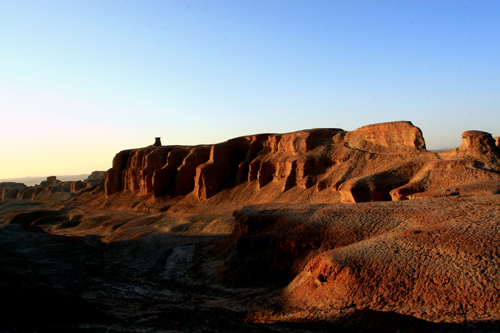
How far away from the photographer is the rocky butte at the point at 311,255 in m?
9.79

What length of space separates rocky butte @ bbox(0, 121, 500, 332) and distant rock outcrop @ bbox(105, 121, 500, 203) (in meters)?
0.13

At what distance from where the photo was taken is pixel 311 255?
1438 cm

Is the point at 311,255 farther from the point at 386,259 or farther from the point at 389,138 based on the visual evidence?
the point at 389,138

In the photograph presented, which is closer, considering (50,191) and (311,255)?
(311,255)

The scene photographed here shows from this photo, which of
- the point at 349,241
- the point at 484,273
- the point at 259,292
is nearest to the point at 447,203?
the point at 349,241

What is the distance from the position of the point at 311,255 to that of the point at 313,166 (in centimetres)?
1829

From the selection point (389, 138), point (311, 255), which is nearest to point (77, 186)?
point (389, 138)

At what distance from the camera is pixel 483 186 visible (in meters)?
19.0

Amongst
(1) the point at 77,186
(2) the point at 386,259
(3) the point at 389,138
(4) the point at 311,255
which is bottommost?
(4) the point at 311,255

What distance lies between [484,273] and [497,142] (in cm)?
1950

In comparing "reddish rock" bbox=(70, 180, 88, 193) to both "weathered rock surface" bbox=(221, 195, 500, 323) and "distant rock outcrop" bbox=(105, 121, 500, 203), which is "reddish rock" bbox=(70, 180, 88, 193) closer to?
"distant rock outcrop" bbox=(105, 121, 500, 203)

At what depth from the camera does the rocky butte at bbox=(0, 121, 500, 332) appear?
979 centimetres

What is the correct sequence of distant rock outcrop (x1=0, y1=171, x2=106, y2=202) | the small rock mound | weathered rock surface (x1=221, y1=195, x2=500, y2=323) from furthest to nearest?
distant rock outcrop (x1=0, y1=171, x2=106, y2=202), the small rock mound, weathered rock surface (x1=221, y1=195, x2=500, y2=323)

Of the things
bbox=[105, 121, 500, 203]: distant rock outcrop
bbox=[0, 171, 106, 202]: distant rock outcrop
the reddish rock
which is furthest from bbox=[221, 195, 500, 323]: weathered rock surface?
the reddish rock
